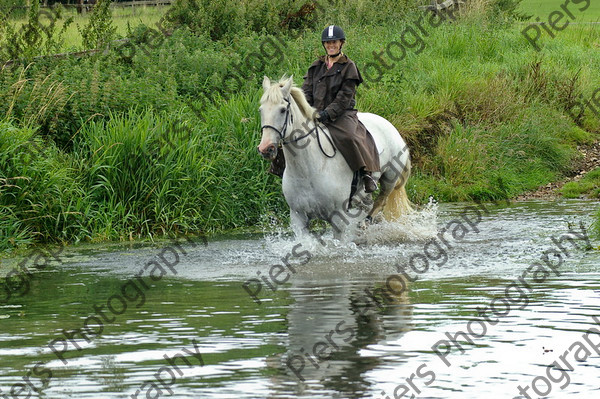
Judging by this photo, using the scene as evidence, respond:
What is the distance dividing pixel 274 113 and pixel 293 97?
2.34 ft

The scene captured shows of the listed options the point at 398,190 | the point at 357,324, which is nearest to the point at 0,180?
the point at 398,190

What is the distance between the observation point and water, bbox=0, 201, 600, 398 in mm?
6012

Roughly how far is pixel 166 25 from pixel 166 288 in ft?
41.4

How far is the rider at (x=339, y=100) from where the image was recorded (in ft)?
37.3

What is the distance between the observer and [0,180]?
484 inches

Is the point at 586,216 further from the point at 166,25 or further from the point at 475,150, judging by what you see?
the point at 166,25

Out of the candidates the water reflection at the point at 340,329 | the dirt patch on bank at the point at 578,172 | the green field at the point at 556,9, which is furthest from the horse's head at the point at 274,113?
the green field at the point at 556,9

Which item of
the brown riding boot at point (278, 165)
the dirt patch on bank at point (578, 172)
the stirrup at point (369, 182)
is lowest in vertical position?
the dirt patch on bank at point (578, 172)

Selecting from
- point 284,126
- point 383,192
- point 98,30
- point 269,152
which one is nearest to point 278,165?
point 284,126

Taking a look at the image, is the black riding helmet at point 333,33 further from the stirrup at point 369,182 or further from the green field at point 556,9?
the green field at point 556,9

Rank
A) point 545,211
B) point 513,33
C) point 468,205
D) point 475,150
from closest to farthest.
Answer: point 545,211 → point 468,205 → point 475,150 → point 513,33

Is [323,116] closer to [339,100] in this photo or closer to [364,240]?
[339,100]

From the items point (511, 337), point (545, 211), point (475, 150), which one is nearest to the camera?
point (511, 337)

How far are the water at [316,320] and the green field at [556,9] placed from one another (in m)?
27.0
